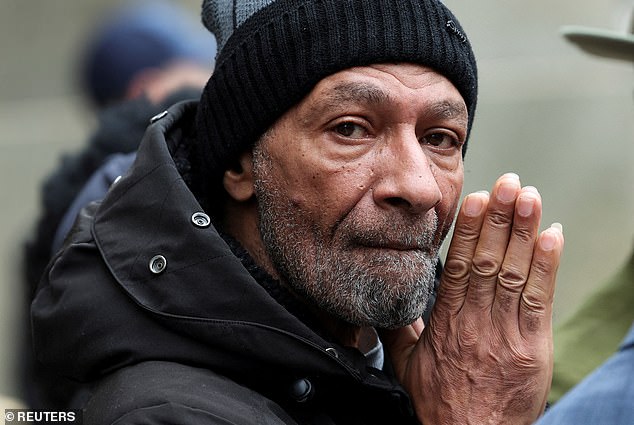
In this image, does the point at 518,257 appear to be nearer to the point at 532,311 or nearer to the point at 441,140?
the point at 532,311

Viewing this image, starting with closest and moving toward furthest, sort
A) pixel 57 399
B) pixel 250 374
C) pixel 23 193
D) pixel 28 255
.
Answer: pixel 250 374 → pixel 57 399 → pixel 28 255 → pixel 23 193

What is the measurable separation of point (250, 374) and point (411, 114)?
74 cm

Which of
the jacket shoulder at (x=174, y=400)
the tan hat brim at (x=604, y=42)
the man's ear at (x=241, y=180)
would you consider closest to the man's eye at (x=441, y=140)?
the man's ear at (x=241, y=180)

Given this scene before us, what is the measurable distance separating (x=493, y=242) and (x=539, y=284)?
15cm

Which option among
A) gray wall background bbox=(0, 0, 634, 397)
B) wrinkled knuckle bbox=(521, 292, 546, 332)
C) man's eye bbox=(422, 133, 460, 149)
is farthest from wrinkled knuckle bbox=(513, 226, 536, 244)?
gray wall background bbox=(0, 0, 634, 397)

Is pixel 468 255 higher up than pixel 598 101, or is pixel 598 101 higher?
pixel 468 255

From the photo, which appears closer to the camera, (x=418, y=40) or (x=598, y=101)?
(x=418, y=40)

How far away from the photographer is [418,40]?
2.67m

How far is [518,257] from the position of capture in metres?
2.60

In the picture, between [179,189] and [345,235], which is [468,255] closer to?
[345,235]

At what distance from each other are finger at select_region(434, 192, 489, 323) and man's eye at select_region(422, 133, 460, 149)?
16cm

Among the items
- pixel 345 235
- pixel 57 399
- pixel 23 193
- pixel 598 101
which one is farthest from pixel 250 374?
pixel 598 101

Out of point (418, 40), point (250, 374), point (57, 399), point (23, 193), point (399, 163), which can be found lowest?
point (23, 193)

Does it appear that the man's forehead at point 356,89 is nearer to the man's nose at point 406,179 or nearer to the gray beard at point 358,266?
the man's nose at point 406,179
